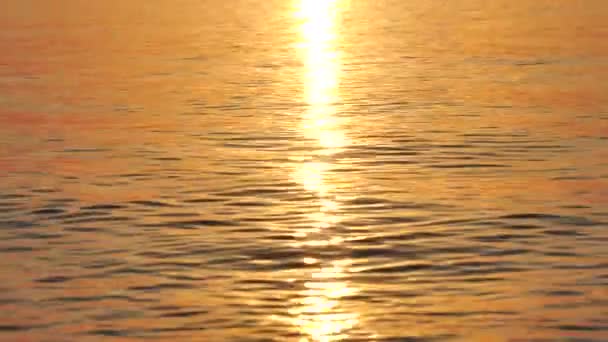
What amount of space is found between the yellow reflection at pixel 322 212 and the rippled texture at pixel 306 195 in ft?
→ 0.11

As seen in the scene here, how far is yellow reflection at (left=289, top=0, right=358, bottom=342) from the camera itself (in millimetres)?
11519

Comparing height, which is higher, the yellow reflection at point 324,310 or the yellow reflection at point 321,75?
the yellow reflection at point 321,75

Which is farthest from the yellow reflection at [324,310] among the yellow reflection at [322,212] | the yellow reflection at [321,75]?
the yellow reflection at [321,75]

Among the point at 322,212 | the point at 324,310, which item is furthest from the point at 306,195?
the point at 324,310

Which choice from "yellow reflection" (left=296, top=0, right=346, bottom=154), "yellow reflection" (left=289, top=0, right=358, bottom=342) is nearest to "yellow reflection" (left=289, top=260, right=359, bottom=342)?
"yellow reflection" (left=289, top=0, right=358, bottom=342)

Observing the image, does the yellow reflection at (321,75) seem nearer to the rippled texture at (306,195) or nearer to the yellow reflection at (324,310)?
the rippled texture at (306,195)

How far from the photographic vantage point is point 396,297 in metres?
12.2

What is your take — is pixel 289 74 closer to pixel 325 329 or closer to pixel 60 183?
pixel 60 183

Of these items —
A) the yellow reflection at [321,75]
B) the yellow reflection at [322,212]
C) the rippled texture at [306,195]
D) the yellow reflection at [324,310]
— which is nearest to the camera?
the yellow reflection at [324,310]

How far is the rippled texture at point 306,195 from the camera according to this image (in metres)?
11.8

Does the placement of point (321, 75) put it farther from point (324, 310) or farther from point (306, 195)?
point (324, 310)

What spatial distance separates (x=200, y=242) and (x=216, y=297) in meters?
2.11

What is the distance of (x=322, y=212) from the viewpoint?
15.7 meters

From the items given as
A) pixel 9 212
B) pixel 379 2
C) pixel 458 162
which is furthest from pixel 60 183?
pixel 379 2
